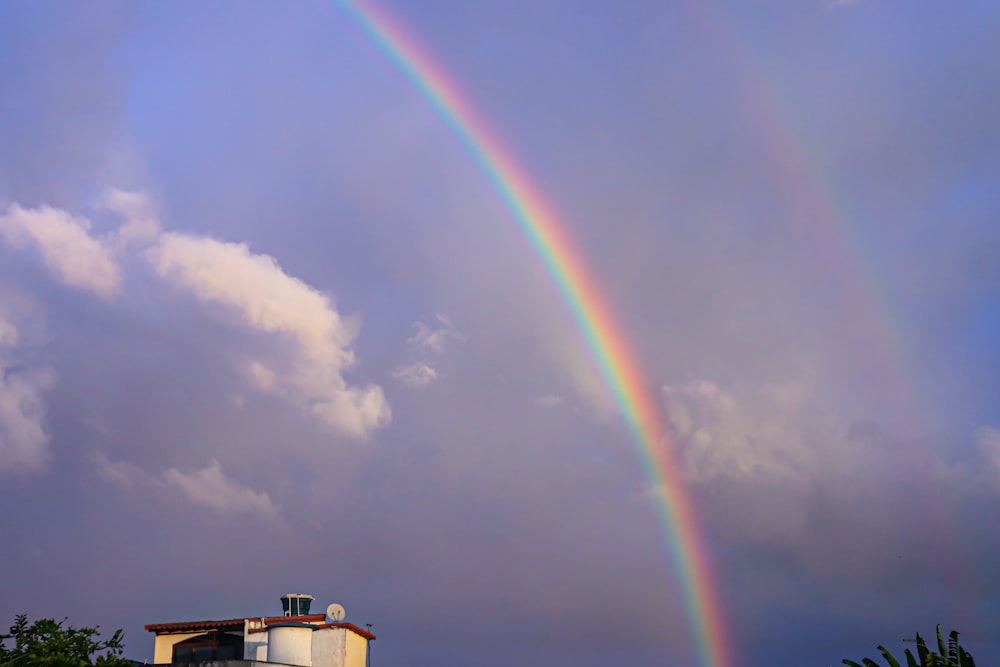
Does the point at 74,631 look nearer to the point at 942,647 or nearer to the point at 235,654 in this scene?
the point at 235,654

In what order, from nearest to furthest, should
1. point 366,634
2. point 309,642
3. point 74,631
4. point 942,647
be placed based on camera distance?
point 942,647
point 74,631
point 309,642
point 366,634

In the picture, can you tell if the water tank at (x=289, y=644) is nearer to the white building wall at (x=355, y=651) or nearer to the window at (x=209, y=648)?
the white building wall at (x=355, y=651)

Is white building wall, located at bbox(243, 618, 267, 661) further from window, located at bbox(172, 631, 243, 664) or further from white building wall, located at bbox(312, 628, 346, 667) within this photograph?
white building wall, located at bbox(312, 628, 346, 667)

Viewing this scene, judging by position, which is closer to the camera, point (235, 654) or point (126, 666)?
point (126, 666)

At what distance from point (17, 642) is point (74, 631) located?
3534 mm

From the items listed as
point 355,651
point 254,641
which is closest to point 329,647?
point 355,651

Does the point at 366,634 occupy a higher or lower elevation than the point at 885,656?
higher

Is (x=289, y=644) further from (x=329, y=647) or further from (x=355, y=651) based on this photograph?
(x=355, y=651)

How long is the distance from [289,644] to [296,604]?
970 centimetres

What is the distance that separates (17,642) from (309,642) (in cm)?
1516

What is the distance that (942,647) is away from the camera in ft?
165

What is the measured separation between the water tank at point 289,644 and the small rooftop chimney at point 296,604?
8216 millimetres

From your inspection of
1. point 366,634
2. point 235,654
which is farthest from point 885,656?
point 235,654

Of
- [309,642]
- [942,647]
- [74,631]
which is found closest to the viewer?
[942,647]
